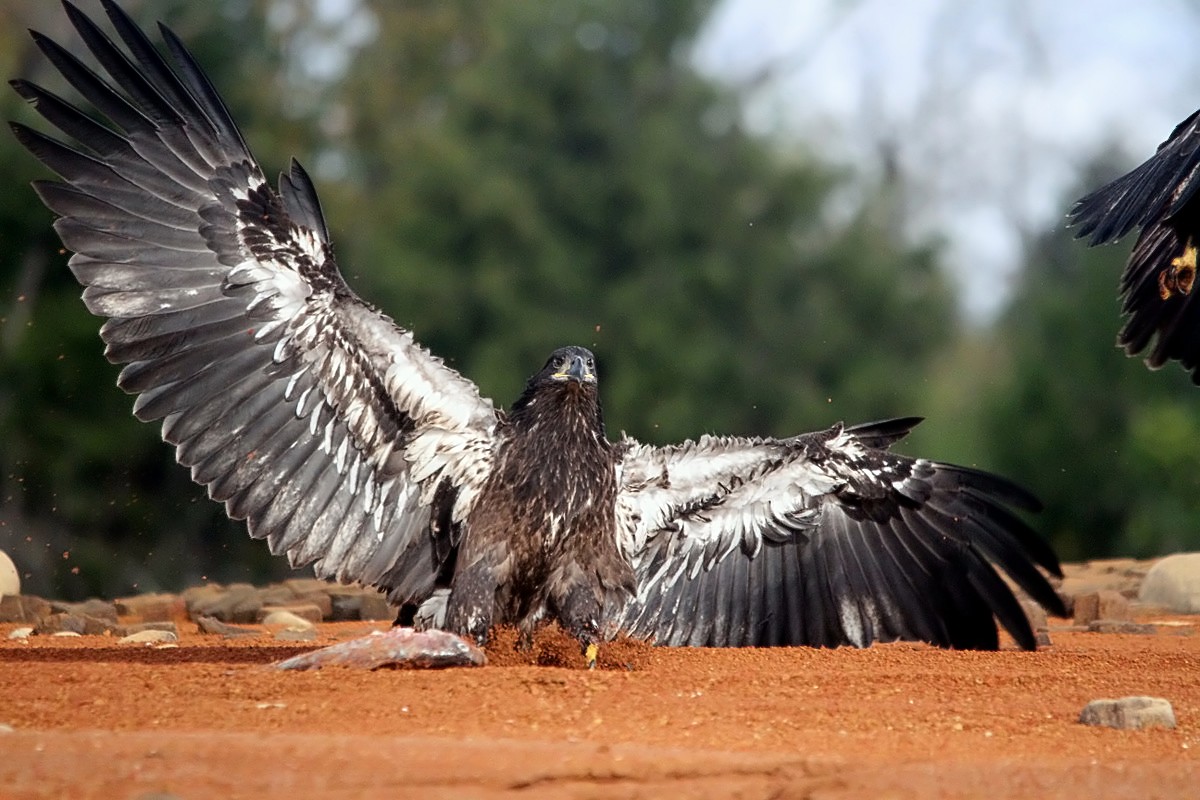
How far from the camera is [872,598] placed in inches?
269

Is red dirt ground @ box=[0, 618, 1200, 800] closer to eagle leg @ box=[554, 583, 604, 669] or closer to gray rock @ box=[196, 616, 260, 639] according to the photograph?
eagle leg @ box=[554, 583, 604, 669]

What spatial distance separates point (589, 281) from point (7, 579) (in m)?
14.5

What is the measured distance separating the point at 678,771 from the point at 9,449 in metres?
14.9

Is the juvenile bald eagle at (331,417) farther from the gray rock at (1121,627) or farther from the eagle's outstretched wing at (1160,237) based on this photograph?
the gray rock at (1121,627)

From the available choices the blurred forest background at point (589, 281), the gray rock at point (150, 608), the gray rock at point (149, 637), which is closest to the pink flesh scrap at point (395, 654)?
the gray rock at point (149, 637)

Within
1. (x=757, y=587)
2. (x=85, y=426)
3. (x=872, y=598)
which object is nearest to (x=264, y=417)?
(x=757, y=587)

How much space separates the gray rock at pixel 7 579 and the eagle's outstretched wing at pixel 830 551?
383 cm

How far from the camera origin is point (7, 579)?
8.76 m

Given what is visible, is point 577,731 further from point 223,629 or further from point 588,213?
point 588,213

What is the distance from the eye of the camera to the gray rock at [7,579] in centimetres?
870

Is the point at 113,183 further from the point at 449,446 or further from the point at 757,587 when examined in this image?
the point at 757,587

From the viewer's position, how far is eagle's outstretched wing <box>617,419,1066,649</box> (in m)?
6.68

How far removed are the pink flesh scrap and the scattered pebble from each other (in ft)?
6.75

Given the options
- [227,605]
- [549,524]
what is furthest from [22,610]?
[549,524]
